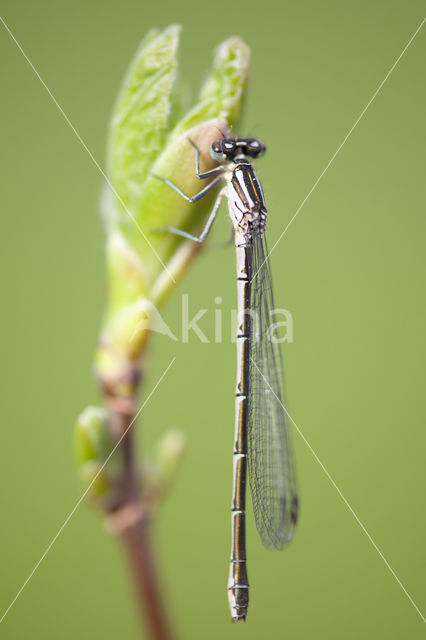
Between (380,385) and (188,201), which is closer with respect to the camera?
(188,201)

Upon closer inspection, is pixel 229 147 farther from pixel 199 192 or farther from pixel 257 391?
pixel 257 391

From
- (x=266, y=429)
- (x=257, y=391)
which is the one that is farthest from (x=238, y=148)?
(x=266, y=429)

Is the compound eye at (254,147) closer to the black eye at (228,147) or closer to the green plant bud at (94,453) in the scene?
the black eye at (228,147)

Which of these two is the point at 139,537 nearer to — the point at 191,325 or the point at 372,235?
the point at 191,325

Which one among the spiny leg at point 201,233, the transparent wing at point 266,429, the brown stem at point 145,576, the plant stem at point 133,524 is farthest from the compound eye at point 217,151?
the brown stem at point 145,576

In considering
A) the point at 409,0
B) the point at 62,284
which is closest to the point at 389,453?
the point at 62,284

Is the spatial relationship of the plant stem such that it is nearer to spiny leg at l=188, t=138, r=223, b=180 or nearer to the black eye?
spiny leg at l=188, t=138, r=223, b=180
